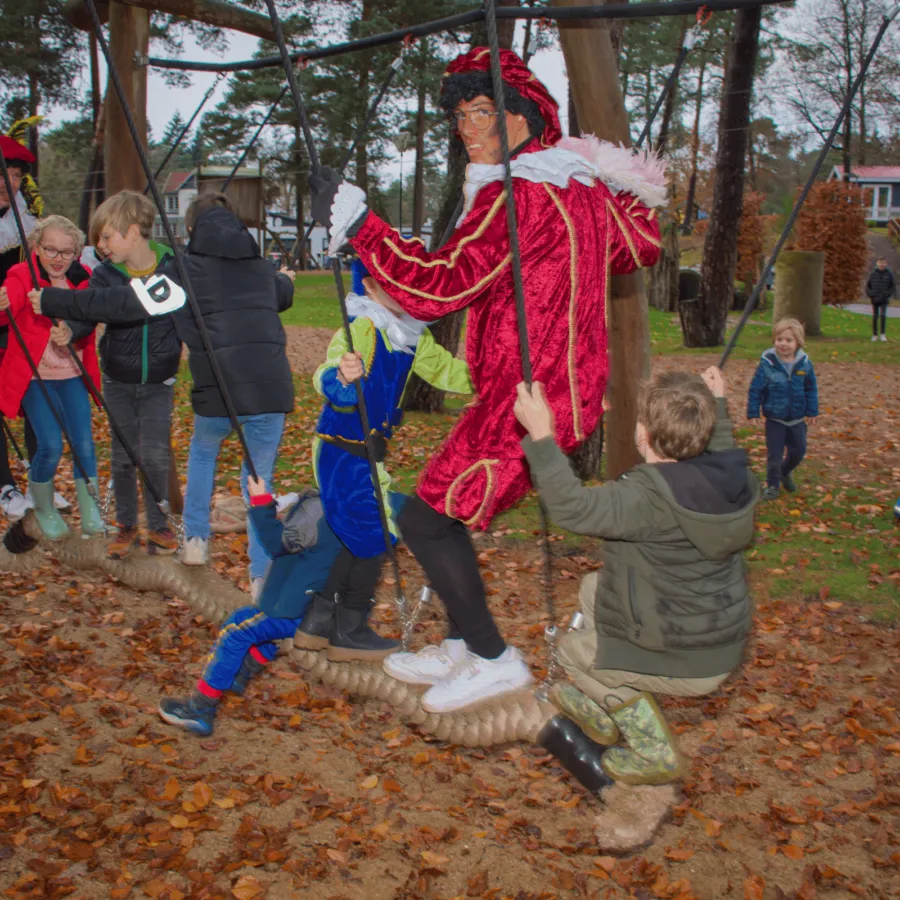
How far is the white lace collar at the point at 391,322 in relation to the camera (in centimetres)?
350

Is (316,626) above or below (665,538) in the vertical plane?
below

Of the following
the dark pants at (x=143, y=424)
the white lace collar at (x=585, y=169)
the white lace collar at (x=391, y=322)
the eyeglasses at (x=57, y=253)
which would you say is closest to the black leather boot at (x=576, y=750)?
the white lace collar at (x=391, y=322)

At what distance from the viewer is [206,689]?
3768 millimetres

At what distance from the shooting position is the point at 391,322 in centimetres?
351

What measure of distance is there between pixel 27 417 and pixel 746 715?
380cm

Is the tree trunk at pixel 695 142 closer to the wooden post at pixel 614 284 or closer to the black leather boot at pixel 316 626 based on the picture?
the wooden post at pixel 614 284

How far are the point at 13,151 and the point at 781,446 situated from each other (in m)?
5.30

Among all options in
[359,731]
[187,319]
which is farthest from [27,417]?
[359,731]

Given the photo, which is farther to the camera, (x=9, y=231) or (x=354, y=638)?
(x=9, y=231)

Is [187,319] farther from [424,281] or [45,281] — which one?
[424,281]

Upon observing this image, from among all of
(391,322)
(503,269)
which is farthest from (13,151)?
(503,269)

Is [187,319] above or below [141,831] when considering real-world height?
above

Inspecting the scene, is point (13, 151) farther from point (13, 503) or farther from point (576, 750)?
point (576, 750)

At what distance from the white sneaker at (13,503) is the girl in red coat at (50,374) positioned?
0.07 metres
